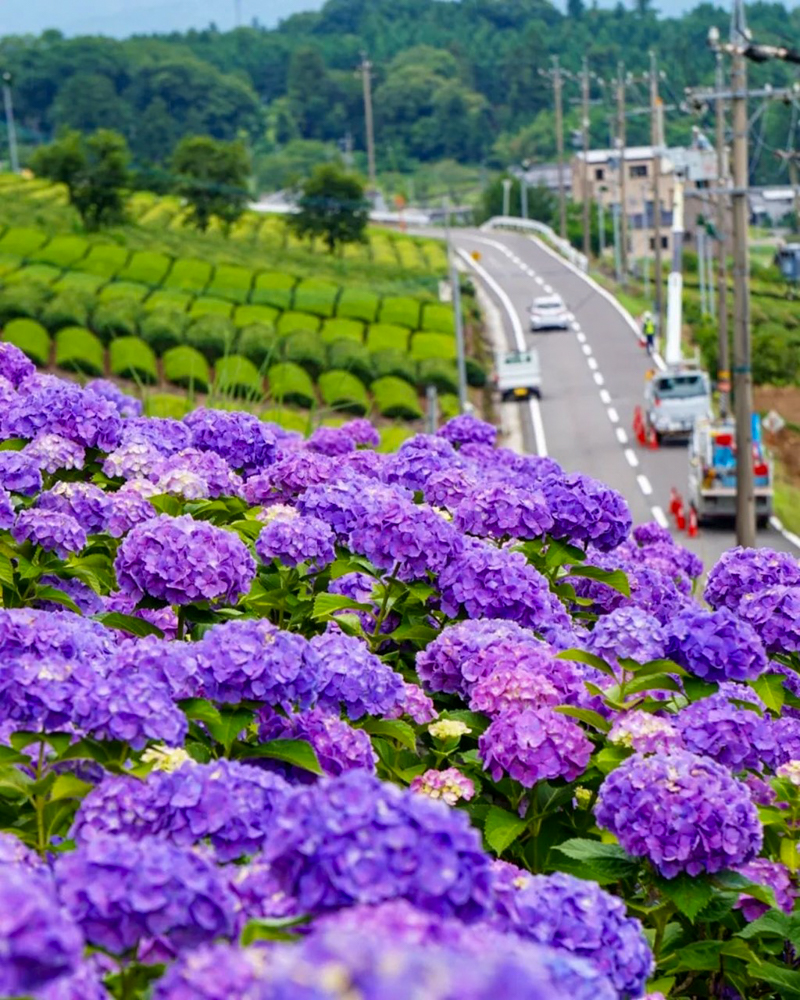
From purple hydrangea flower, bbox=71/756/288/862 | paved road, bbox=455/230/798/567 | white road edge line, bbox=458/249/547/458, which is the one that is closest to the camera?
purple hydrangea flower, bbox=71/756/288/862

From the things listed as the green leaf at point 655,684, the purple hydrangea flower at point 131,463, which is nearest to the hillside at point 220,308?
the purple hydrangea flower at point 131,463

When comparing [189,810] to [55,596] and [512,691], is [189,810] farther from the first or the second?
[55,596]

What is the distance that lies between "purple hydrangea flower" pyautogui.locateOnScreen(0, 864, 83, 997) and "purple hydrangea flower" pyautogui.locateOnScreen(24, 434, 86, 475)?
11.4ft

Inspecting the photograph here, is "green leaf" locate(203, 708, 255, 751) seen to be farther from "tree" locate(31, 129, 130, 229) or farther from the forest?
the forest

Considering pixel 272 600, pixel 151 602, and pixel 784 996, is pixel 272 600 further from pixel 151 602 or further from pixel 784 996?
pixel 784 996

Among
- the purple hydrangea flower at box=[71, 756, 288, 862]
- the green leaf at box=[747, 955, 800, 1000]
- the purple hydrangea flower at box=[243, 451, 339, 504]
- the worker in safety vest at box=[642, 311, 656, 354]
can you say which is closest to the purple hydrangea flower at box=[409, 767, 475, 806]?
the green leaf at box=[747, 955, 800, 1000]

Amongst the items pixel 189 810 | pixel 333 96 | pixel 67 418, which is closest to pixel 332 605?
pixel 67 418

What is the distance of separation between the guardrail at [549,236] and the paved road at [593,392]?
64 centimetres

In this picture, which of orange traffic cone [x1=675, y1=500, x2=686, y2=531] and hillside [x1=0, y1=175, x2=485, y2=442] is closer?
orange traffic cone [x1=675, y1=500, x2=686, y2=531]

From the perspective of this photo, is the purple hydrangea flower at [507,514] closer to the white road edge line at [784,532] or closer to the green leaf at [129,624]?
the green leaf at [129,624]

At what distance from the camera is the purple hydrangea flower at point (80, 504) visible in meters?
5.14

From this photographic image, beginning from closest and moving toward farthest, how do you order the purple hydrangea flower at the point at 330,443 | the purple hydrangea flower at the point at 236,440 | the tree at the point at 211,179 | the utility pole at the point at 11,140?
the purple hydrangea flower at the point at 236,440, the purple hydrangea flower at the point at 330,443, the tree at the point at 211,179, the utility pole at the point at 11,140

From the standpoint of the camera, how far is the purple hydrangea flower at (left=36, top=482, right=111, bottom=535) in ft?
16.9

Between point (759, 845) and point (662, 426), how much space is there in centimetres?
3292
